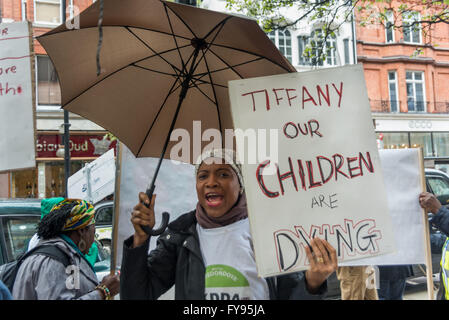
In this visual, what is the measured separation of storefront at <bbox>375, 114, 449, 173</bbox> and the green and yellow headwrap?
2188cm

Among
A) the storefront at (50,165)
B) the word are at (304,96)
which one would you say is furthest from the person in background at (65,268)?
the storefront at (50,165)

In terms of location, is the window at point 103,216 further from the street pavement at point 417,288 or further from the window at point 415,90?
the window at point 415,90

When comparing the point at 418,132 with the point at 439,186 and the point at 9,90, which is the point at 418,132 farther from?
the point at 9,90

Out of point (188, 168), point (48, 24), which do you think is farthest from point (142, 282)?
point (48, 24)

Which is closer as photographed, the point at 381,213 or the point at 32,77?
the point at 381,213

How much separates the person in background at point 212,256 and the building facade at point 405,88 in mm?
22484

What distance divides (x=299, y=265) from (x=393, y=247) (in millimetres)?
427

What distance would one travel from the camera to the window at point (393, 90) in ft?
77.9

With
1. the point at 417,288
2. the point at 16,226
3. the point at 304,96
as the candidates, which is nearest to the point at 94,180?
the point at 16,226

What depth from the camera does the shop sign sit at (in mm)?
16500

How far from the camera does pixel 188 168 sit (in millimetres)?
2836

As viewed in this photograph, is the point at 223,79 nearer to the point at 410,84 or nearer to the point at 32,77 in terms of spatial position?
the point at 32,77

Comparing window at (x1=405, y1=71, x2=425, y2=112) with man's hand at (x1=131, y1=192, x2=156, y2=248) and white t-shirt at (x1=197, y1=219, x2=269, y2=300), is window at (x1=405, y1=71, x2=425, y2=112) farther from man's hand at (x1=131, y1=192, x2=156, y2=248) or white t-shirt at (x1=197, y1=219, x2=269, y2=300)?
man's hand at (x1=131, y1=192, x2=156, y2=248)

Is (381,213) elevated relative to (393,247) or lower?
elevated
